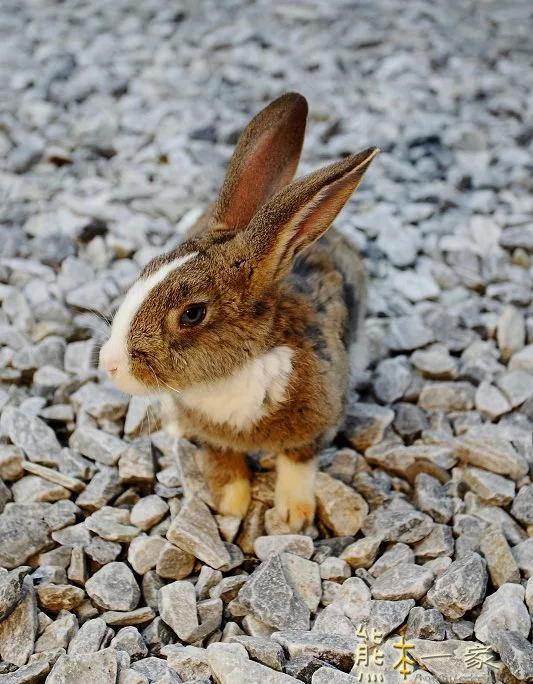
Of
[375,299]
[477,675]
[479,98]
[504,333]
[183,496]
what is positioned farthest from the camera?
[479,98]

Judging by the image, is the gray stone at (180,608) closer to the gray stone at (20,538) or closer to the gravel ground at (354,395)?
the gravel ground at (354,395)

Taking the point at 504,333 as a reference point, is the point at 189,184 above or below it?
above

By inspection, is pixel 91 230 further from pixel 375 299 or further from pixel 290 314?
pixel 290 314

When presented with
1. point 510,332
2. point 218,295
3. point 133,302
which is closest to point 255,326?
point 218,295

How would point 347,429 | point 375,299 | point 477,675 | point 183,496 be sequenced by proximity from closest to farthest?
point 477,675
point 183,496
point 347,429
point 375,299

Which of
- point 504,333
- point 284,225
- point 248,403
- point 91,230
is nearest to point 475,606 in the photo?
point 248,403

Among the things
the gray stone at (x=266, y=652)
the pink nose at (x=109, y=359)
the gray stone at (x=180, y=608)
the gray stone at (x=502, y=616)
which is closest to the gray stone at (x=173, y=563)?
the gray stone at (x=180, y=608)
